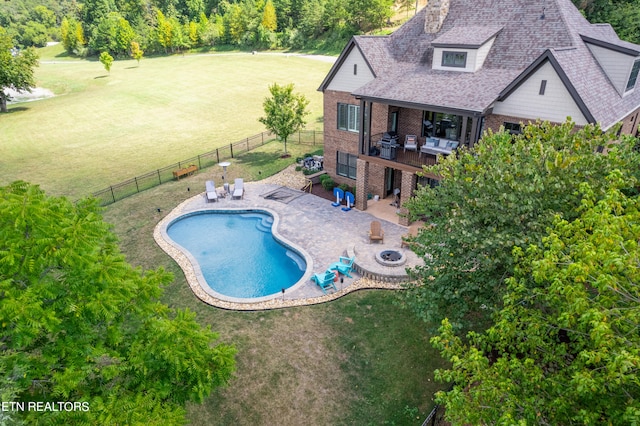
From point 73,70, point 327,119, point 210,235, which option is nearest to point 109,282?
point 210,235

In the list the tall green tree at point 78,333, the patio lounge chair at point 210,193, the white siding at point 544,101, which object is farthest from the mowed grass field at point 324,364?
the white siding at point 544,101

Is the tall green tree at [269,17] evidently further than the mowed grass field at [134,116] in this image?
Yes

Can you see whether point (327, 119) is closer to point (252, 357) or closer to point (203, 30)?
point (252, 357)

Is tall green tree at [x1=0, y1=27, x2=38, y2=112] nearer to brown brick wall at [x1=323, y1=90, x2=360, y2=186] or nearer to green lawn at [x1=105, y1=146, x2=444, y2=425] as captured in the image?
brown brick wall at [x1=323, y1=90, x2=360, y2=186]

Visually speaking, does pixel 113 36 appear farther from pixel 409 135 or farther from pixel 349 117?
pixel 409 135

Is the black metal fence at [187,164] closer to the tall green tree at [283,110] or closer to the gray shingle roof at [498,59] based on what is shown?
the tall green tree at [283,110]

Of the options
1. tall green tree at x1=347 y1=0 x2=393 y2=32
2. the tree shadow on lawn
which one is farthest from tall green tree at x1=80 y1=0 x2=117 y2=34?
tall green tree at x1=347 y1=0 x2=393 y2=32

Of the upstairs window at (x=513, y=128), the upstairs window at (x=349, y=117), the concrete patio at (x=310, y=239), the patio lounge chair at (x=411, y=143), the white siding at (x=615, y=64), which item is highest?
the white siding at (x=615, y=64)

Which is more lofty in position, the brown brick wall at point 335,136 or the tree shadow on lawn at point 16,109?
the brown brick wall at point 335,136
